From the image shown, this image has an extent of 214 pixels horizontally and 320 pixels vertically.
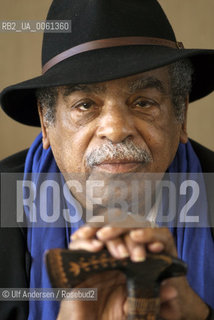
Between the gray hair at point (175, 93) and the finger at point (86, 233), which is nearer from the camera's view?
the finger at point (86, 233)

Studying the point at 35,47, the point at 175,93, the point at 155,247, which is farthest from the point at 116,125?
the point at 35,47

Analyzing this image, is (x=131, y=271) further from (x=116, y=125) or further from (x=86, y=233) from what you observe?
(x=116, y=125)

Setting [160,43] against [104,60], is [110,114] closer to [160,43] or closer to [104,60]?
[104,60]

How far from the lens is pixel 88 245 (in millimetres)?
640

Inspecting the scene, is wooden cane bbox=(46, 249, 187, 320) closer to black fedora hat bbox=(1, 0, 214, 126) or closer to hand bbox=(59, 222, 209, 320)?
hand bbox=(59, 222, 209, 320)

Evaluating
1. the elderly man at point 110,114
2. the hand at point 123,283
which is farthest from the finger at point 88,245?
the elderly man at point 110,114

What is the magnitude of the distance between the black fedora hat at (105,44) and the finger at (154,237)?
338 mm

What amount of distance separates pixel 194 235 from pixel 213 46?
4.43 ft

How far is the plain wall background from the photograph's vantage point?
6.47ft

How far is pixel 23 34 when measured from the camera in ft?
6.47

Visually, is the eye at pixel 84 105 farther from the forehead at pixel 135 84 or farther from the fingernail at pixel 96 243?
the fingernail at pixel 96 243

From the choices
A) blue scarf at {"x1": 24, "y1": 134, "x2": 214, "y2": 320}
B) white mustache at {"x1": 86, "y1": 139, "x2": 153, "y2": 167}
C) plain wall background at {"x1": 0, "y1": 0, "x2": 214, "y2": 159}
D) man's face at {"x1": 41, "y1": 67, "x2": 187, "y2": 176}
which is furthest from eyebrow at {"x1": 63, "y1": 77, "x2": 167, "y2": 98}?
plain wall background at {"x1": 0, "y1": 0, "x2": 214, "y2": 159}

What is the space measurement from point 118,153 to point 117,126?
6cm

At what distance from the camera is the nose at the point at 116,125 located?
0.89 metres
